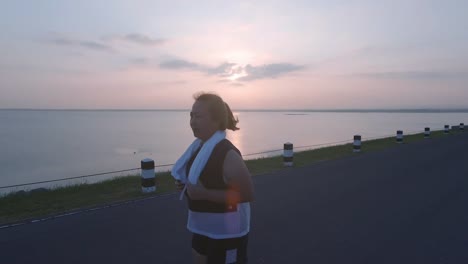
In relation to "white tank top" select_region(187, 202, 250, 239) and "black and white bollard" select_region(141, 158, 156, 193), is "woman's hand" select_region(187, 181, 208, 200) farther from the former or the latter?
"black and white bollard" select_region(141, 158, 156, 193)

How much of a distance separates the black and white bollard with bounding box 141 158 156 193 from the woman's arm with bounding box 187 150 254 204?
5.96 meters

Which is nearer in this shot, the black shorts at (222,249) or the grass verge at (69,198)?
the black shorts at (222,249)

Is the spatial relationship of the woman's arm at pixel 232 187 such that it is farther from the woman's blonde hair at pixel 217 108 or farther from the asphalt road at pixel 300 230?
the asphalt road at pixel 300 230

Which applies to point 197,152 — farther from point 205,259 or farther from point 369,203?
point 369,203

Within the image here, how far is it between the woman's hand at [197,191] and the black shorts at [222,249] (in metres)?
0.32

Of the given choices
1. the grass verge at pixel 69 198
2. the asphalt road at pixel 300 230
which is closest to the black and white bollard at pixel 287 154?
the asphalt road at pixel 300 230

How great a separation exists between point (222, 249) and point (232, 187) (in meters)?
0.46

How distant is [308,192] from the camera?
7.93 m

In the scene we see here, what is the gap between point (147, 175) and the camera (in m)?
7.93

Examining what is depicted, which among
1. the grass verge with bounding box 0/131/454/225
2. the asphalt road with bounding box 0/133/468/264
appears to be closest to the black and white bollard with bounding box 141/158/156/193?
the grass verge with bounding box 0/131/454/225

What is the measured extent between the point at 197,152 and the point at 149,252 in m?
2.64

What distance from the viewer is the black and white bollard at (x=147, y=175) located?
7.87m

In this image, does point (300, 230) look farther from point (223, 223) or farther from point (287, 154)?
point (287, 154)

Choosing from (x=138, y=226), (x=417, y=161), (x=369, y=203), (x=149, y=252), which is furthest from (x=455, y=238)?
(x=417, y=161)
